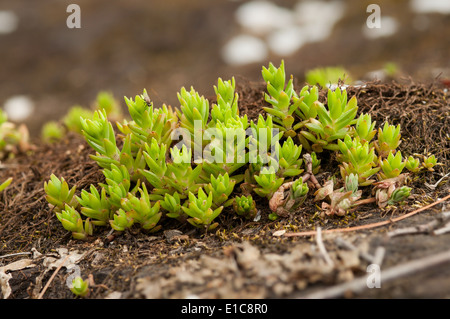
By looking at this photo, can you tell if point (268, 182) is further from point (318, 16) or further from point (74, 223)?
point (318, 16)

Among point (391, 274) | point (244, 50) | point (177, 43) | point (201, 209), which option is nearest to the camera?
point (391, 274)

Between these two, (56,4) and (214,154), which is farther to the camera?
(56,4)

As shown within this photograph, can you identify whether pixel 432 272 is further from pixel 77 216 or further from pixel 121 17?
pixel 121 17

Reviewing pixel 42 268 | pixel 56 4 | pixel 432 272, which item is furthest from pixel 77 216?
pixel 56 4

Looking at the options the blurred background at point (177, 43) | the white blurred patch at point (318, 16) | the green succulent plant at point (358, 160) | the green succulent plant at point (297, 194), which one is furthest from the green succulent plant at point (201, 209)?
the white blurred patch at point (318, 16)

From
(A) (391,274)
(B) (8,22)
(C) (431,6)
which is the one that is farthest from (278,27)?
(A) (391,274)
